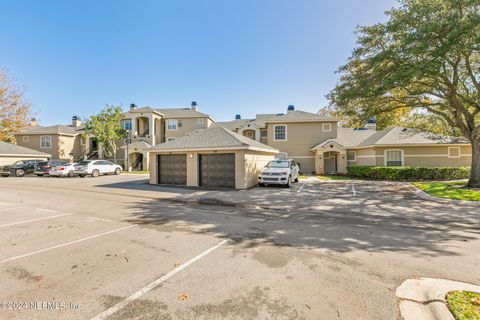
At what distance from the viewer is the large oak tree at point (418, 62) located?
1093 cm

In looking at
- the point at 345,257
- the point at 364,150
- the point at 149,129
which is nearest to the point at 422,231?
the point at 345,257

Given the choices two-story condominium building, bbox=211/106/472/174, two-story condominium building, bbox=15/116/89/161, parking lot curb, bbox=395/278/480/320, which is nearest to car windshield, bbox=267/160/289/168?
two-story condominium building, bbox=211/106/472/174

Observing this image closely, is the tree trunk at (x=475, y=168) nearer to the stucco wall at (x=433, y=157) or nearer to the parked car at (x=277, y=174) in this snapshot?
the stucco wall at (x=433, y=157)

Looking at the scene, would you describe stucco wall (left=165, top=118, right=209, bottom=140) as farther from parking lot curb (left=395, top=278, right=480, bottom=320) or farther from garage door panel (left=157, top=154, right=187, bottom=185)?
parking lot curb (left=395, top=278, right=480, bottom=320)

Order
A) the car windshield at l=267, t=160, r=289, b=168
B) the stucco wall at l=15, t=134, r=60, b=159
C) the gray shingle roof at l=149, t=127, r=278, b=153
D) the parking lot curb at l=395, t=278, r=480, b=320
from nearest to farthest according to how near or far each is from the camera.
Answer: the parking lot curb at l=395, t=278, r=480, b=320, the gray shingle roof at l=149, t=127, r=278, b=153, the car windshield at l=267, t=160, r=289, b=168, the stucco wall at l=15, t=134, r=60, b=159

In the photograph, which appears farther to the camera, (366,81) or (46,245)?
(366,81)

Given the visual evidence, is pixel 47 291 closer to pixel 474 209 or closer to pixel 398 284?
pixel 398 284

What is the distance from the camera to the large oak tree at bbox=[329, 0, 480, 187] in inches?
430

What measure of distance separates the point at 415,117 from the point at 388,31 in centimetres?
1207

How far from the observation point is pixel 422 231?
654 cm

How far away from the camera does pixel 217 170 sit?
1603 centimetres

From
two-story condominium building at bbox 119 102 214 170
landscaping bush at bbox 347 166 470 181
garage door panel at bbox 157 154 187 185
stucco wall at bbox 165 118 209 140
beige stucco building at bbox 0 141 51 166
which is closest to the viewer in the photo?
garage door panel at bbox 157 154 187 185

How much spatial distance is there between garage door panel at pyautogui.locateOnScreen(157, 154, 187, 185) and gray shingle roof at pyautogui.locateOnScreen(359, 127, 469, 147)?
1839 cm

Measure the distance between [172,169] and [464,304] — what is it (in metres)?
16.7
